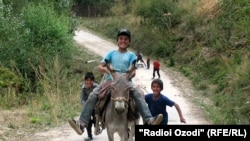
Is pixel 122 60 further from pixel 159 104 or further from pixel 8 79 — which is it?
pixel 8 79

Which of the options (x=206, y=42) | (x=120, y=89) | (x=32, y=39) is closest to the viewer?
(x=120, y=89)

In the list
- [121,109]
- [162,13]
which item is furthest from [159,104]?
[162,13]

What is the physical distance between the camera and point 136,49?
38.0m

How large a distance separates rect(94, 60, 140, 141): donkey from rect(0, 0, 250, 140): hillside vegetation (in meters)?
4.58

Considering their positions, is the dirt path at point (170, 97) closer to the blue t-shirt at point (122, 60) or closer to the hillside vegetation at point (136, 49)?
the hillside vegetation at point (136, 49)

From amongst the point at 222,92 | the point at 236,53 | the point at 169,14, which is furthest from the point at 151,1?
the point at 222,92

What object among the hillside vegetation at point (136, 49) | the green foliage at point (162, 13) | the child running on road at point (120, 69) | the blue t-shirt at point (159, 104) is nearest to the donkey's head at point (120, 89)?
the child running on road at point (120, 69)

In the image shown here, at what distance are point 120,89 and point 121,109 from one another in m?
0.41

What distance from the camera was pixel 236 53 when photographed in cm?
2066

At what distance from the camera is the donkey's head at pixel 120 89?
731 cm

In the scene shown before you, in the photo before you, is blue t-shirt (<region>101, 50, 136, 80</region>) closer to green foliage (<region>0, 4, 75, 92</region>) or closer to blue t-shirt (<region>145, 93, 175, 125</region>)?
blue t-shirt (<region>145, 93, 175, 125</region>)

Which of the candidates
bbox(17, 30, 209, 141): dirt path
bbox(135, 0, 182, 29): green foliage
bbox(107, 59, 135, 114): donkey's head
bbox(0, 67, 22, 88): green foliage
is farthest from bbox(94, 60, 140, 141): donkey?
bbox(135, 0, 182, 29): green foliage

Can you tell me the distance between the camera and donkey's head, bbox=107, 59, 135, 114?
731 cm

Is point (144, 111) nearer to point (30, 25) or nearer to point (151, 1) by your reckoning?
point (30, 25)
